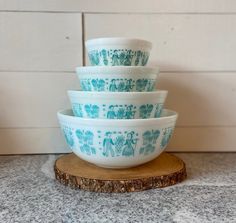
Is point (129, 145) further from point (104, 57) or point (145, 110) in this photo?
point (104, 57)

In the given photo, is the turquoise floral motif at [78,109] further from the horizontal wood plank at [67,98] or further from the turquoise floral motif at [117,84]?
the horizontal wood plank at [67,98]

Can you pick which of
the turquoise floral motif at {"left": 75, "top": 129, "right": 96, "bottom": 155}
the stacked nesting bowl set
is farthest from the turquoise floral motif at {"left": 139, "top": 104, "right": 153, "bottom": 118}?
the turquoise floral motif at {"left": 75, "top": 129, "right": 96, "bottom": 155}

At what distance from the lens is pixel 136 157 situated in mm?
542

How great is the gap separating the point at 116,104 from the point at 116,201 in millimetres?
170

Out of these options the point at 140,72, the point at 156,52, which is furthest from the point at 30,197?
the point at 156,52

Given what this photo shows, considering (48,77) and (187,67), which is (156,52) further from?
(48,77)

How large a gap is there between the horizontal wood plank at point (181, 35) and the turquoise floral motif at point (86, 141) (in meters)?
0.30

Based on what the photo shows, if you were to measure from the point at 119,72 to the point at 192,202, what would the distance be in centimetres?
26

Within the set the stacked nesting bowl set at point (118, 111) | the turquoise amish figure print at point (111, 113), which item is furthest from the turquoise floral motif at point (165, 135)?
the turquoise amish figure print at point (111, 113)

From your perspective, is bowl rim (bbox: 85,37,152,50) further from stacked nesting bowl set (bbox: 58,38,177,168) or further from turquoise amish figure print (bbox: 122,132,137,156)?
turquoise amish figure print (bbox: 122,132,137,156)

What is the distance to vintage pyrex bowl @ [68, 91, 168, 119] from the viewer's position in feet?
1.75

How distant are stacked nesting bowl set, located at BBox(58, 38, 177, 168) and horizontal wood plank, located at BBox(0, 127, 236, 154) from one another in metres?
0.21

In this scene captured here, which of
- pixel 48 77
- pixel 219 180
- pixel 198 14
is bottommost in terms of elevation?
pixel 219 180

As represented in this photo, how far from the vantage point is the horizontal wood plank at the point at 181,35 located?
738mm
